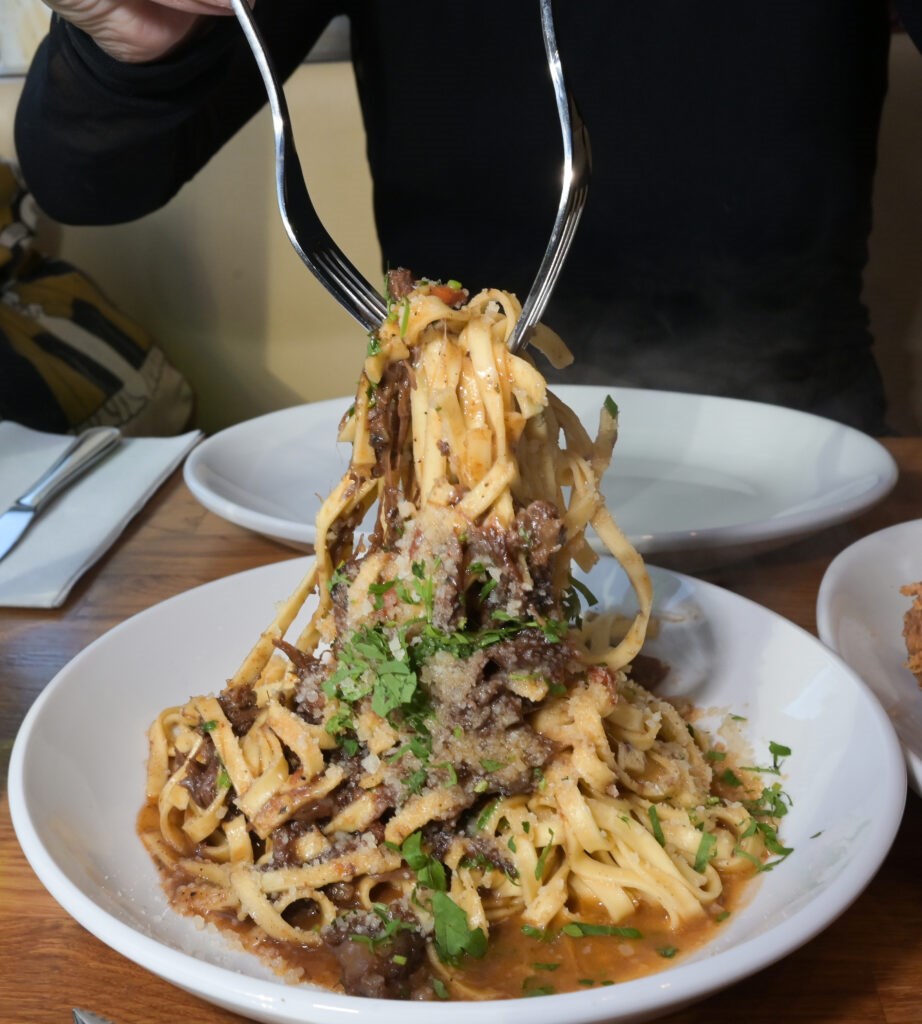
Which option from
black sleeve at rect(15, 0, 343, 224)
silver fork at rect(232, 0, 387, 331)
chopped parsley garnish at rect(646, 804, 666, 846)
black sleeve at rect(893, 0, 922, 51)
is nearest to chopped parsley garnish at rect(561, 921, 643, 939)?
chopped parsley garnish at rect(646, 804, 666, 846)

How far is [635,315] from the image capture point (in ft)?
9.18

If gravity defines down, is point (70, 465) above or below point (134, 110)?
below

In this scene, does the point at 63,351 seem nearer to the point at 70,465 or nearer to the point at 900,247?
the point at 70,465

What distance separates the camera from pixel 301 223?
1048mm

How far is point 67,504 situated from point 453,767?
1183 millimetres

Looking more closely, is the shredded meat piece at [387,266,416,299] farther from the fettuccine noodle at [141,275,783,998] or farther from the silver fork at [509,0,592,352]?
the silver fork at [509,0,592,352]

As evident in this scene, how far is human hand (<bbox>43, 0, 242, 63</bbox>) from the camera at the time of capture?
1765mm

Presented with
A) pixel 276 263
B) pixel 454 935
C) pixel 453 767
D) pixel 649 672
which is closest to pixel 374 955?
pixel 454 935

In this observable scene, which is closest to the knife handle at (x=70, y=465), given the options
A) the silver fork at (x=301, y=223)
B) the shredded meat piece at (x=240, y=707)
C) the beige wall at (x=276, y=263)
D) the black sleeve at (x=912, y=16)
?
the shredded meat piece at (x=240, y=707)

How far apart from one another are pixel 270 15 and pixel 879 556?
2.00m

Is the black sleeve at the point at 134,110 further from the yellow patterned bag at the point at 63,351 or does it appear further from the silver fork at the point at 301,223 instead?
the silver fork at the point at 301,223

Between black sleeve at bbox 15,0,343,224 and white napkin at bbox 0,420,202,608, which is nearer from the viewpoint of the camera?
white napkin at bbox 0,420,202,608

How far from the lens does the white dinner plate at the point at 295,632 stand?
75 centimetres

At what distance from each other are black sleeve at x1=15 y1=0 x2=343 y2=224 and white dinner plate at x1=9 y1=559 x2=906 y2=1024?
1.22m
